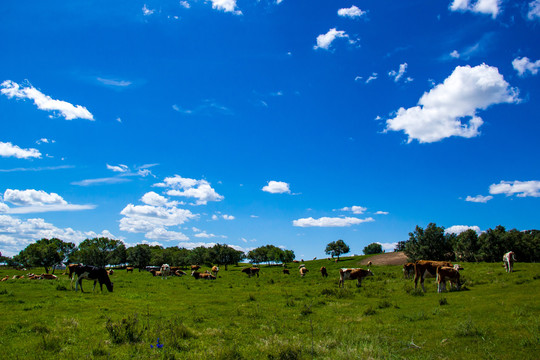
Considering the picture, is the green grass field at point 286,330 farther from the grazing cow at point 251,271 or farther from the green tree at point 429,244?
the green tree at point 429,244

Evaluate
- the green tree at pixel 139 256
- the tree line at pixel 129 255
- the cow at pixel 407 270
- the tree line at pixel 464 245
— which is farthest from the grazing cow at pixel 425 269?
the green tree at pixel 139 256

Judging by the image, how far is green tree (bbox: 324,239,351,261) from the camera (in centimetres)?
12988

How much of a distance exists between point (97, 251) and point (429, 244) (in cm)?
11387

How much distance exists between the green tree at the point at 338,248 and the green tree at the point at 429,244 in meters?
48.5

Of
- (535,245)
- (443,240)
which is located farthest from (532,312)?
(535,245)

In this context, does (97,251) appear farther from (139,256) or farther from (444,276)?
(444,276)

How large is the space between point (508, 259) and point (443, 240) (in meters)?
57.7

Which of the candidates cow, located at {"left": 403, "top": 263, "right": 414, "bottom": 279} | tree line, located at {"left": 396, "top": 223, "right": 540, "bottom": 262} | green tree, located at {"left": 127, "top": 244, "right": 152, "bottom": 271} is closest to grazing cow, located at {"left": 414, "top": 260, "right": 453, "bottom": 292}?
cow, located at {"left": 403, "top": 263, "right": 414, "bottom": 279}

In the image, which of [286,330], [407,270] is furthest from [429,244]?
[286,330]

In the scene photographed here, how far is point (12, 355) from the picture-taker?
910cm

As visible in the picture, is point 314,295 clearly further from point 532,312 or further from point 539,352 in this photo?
point 539,352

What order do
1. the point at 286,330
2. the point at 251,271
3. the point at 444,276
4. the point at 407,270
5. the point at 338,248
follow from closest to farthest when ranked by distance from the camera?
the point at 286,330 < the point at 444,276 < the point at 407,270 < the point at 251,271 < the point at 338,248

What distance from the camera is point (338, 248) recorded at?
130m

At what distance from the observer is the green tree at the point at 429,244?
78562 mm
